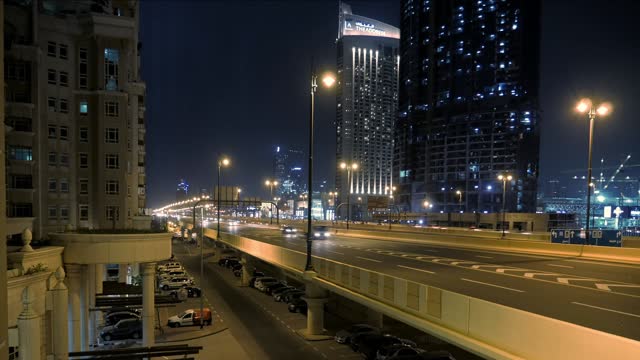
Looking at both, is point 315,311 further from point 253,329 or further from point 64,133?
point 64,133

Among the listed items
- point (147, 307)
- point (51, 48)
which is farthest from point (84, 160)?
point (147, 307)

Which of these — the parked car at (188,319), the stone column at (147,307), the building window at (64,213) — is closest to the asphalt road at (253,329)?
the parked car at (188,319)

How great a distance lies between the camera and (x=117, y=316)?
31.8m

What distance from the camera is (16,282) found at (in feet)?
46.0

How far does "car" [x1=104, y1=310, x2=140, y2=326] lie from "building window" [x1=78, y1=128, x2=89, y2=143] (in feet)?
52.7

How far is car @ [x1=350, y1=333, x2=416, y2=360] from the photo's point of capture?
2461 centimetres

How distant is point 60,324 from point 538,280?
745 inches

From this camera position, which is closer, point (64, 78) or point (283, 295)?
point (64, 78)

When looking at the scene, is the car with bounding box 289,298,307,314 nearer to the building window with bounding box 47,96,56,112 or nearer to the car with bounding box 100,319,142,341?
the car with bounding box 100,319,142,341

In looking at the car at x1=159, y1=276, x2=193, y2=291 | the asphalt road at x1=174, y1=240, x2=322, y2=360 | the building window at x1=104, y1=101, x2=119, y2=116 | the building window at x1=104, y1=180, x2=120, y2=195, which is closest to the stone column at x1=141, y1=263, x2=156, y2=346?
the asphalt road at x1=174, y1=240, x2=322, y2=360

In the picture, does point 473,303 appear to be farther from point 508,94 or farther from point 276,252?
point 508,94

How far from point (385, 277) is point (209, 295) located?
33.6 m

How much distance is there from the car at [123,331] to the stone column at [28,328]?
71.6 feet

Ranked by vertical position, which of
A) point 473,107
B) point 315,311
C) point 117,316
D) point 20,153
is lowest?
point 117,316
